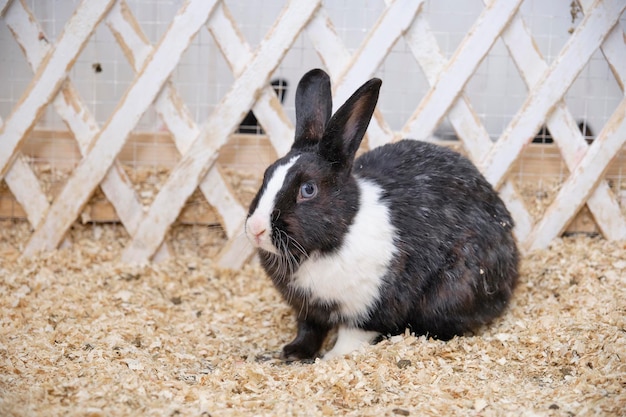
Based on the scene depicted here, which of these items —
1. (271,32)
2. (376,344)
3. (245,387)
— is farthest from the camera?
(271,32)

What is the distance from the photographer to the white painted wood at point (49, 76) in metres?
3.60

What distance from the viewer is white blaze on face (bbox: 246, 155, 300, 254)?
8.76 feet

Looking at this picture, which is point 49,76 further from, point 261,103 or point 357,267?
point 357,267

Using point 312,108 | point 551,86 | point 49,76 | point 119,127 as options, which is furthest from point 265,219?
point 551,86

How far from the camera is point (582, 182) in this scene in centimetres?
372

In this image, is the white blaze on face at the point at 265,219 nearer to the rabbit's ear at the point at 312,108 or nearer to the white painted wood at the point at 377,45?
the rabbit's ear at the point at 312,108

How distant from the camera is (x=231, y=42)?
3.63 m

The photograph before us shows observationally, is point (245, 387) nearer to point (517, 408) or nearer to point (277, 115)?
point (517, 408)

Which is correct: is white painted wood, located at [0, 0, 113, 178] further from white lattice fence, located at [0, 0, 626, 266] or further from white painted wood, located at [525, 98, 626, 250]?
white painted wood, located at [525, 98, 626, 250]

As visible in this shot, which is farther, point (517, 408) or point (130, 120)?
point (130, 120)

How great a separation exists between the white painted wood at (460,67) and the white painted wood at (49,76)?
5.31 feet

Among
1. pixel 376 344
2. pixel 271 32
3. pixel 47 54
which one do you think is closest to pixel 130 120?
pixel 47 54

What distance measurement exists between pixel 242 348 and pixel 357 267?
665 millimetres

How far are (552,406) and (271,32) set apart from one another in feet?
7.10
